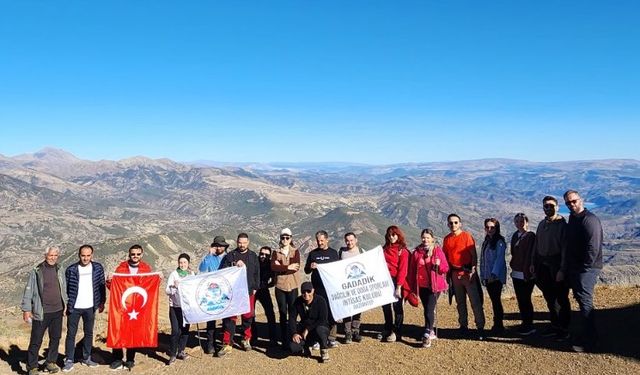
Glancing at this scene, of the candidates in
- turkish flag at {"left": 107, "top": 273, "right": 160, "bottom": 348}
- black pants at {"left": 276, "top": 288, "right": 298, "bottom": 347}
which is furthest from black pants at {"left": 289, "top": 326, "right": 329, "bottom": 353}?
turkish flag at {"left": 107, "top": 273, "right": 160, "bottom": 348}

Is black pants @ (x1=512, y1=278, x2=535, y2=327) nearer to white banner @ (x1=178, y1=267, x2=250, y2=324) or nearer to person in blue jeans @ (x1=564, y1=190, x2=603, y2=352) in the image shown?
person in blue jeans @ (x1=564, y1=190, x2=603, y2=352)

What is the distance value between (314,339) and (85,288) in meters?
6.19

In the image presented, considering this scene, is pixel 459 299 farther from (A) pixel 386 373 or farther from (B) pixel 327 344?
(B) pixel 327 344

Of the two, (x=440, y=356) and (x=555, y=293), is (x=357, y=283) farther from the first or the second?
(x=555, y=293)

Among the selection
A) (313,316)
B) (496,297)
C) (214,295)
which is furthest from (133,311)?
(496,297)

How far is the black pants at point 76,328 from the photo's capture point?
465 inches

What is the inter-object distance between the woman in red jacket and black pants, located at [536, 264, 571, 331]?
2381mm

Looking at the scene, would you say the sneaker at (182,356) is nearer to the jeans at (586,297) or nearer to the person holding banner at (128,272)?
the person holding banner at (128,272)

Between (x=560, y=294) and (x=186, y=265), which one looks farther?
(x=186, y=265)

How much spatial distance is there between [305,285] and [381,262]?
2.47 m

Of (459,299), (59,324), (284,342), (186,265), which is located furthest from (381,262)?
(59,324)

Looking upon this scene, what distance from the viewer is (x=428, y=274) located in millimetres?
12062

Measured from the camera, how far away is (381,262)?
1304 centimetres

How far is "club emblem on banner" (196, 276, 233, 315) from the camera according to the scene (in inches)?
503
